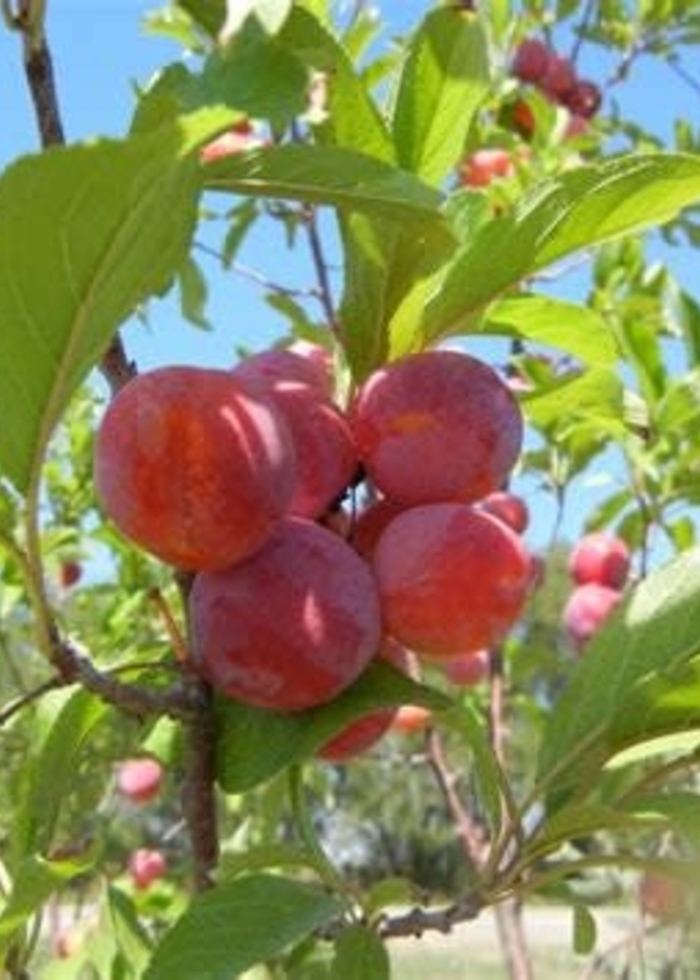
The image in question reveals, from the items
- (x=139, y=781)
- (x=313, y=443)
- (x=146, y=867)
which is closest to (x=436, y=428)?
(x=313, y=443)

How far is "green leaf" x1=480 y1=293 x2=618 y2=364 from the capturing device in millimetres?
911

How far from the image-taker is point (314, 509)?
811mm

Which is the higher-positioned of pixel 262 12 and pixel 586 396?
pixel 262 12

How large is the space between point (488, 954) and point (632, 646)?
16.4m

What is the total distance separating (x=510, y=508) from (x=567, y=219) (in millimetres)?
682

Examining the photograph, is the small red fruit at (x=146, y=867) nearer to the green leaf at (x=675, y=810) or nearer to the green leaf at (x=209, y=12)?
the green leaf at (x=675, y=810)

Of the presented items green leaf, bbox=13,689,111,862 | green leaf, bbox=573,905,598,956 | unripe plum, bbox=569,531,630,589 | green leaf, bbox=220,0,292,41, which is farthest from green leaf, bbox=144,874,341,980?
unripe plum, bbox=569,531,630,589

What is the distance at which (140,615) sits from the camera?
273 cm

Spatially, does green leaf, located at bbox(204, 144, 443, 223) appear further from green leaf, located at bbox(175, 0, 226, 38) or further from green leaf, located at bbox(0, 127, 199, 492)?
green leaf, located at bbox(175, 0, 226, 38)

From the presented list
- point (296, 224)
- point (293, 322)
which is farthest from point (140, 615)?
point (293, 322)

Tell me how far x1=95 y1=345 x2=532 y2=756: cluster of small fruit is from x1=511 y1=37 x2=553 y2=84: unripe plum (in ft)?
8.56

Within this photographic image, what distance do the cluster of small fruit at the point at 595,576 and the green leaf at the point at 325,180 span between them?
1.78 meters

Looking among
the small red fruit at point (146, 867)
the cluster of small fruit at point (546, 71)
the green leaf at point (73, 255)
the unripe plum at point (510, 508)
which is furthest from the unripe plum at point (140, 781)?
the green leaf at point (73, 255)

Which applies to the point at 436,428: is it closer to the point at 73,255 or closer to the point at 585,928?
the point at 73,255
